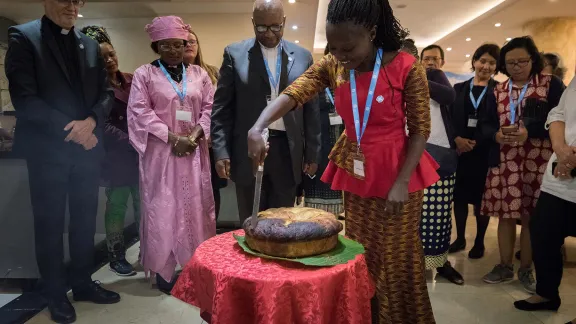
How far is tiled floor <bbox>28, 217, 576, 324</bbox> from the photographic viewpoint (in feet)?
7.98

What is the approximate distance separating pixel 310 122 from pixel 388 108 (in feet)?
2.79

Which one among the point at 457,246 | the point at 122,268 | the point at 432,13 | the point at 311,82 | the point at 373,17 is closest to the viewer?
the point at 373,17

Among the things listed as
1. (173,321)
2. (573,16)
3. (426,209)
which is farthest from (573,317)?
(573,16)

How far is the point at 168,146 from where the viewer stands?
268cm

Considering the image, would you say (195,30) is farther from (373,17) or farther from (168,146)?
(373,17)

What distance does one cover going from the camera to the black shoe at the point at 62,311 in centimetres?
238

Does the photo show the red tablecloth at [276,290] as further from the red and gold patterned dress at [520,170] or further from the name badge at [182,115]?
the red and gold patterned dress at [520,170]

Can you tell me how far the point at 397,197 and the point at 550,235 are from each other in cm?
154

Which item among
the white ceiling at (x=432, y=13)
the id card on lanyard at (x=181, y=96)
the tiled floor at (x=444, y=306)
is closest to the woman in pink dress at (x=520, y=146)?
the tiled floor at (x=444, y=306)

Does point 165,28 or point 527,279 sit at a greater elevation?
point 165,28

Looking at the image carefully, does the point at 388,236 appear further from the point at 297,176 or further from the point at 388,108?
the point at 297,176

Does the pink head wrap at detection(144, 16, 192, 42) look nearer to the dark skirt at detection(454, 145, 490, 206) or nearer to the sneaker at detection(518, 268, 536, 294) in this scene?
the dark skirt at detection(454, 145, 490, 206)

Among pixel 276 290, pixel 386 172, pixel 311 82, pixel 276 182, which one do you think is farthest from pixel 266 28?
pixel 276 290

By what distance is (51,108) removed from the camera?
235 centimetres
